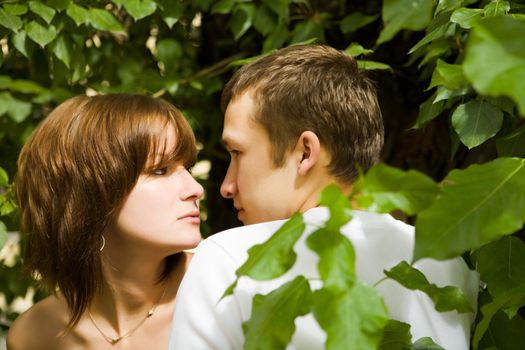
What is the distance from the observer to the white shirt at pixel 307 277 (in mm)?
1355

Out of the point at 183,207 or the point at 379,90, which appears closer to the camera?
the point at 183,207

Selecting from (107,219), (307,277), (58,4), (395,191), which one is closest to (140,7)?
(58,4)

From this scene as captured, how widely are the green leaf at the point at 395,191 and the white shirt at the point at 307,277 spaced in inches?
17.0

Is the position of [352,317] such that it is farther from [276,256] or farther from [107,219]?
[107,219]

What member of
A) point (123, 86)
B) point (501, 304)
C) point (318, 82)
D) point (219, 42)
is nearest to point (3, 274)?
point (123, 86)

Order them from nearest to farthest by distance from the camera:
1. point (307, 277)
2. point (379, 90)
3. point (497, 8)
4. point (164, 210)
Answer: point (307, 277), point (497, 8), point (164, 210), point (379, 90)

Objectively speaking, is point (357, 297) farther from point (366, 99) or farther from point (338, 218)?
point (366, 99)

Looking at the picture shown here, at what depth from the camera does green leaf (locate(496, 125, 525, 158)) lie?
5.56ft

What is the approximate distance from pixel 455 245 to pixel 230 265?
0.54m

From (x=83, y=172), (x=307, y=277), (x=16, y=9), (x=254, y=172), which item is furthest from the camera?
(x=16, y=9)

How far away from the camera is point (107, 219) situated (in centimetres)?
222

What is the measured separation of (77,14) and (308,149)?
3.51ft

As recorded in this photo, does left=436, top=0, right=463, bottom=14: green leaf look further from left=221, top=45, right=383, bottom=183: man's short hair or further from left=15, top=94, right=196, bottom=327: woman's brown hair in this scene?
left=15, top=94, right=196, bottom=327: woman's brown hair

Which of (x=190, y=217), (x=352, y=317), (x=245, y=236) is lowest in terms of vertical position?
(x=190, y=217)
